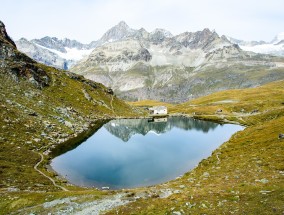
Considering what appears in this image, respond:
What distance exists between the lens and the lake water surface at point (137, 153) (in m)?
75.8

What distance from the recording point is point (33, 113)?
117312mm

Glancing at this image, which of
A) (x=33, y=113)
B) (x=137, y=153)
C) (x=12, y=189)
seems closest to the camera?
(x=12, y=189)

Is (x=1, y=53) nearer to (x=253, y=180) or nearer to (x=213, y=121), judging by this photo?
(x=213, y=121)

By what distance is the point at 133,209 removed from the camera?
116 ft

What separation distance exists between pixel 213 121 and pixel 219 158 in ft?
365

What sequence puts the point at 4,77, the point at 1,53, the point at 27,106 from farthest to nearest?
the point at 1,53 → the point at 4,77 → the point at 27,106

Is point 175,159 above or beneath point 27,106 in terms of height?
beneath

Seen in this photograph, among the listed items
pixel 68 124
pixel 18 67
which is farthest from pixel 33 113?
pixel 18 67

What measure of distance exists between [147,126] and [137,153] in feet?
224

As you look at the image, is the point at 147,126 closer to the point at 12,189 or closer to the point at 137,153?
the point at 137,153

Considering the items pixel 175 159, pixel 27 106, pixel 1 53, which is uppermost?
pixel 1 53

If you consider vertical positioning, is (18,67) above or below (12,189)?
above

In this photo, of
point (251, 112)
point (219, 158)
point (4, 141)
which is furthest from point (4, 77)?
point (251, 112)

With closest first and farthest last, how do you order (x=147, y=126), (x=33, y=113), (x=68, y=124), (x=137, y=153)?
1. (x=137, y=153)
2. (x=33, y=113)
3. (x=68, y=124)
4. (x=147, y=126)
